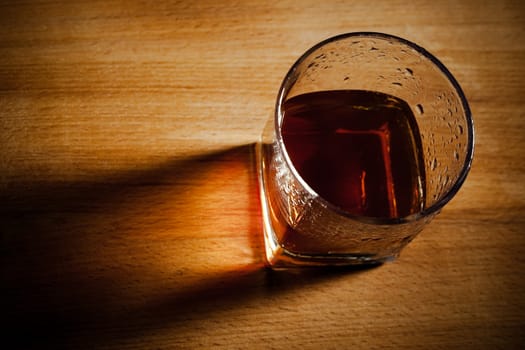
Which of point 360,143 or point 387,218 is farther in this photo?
point 360,143

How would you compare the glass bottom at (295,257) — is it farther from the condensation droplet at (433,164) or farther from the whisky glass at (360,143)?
the condensation droplet at (433,164)

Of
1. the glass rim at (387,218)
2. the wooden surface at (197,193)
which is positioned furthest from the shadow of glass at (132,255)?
the glass rim at (387,218)

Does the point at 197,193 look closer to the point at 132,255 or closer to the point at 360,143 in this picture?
the point at 132,255

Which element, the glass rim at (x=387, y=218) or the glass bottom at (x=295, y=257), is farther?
the glass bottom at (x=295, y=257)

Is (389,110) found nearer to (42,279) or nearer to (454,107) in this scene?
(454,107)

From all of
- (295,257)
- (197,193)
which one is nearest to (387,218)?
(295,257)

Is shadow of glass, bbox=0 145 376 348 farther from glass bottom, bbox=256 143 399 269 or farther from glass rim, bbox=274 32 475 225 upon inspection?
glass rim, bbox=274 32 475 225

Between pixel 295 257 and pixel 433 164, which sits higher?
pixel 433 164
